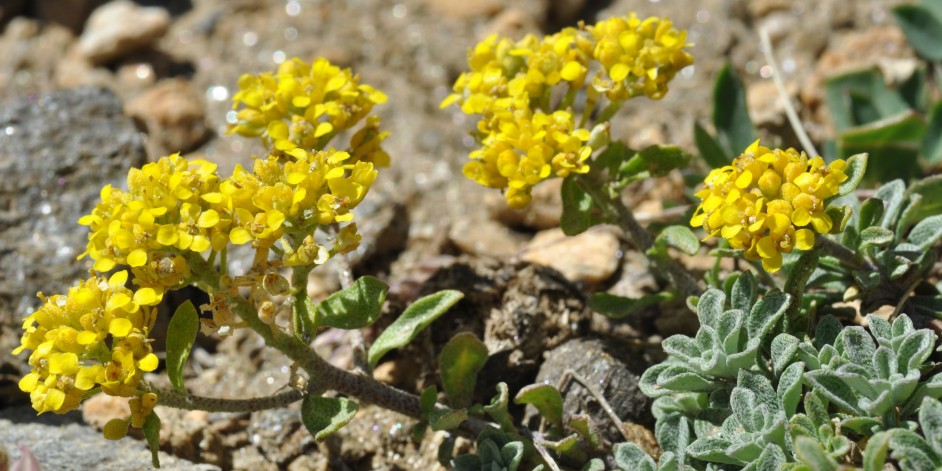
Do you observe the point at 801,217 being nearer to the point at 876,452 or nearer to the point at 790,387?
the point at 790,387

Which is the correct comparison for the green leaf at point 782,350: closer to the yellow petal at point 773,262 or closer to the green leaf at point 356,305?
the yellow petal at point 773,262

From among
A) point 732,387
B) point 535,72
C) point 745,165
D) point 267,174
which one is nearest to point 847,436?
point 732,387

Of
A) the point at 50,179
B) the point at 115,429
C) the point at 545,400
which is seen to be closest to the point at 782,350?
the point at 545,400

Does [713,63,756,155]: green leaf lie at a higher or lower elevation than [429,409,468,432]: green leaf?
higher

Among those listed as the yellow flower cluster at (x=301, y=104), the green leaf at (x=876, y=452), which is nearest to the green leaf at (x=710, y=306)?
the green leaf at (x=876, y=452)

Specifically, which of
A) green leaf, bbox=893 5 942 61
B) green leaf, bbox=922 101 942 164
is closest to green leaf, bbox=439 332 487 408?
green leaf, bbox=922 101 942 164

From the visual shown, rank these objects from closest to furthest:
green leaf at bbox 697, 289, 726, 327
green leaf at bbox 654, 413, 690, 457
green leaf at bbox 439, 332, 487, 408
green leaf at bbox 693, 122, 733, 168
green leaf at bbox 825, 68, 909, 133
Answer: green leaf at bbox 697, 289, 726, 327 → green leaf at bbox 654, 413, 690, 457 → green leaf at bbox 439, 332, 487, 408 → green leaf at bbox 693, 122, 733, 168 → green leaf at bbox 825, 68, 909, 133

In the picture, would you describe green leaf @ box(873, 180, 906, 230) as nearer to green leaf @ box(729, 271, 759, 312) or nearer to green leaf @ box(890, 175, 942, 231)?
green leaf @ box(890, 175, 942, 231)
